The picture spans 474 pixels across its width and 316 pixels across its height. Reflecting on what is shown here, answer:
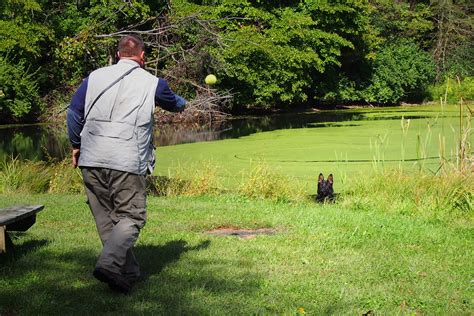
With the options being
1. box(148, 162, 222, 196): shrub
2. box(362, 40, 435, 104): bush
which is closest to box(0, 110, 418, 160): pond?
box(148, 162, 222, 196): shrub

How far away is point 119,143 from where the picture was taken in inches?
150

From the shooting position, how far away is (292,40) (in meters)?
Answer: 29.8

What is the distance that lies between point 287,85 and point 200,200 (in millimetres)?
21662

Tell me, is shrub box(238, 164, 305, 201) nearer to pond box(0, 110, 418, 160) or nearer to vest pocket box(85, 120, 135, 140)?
vest pocket box(85, 120, 135, 140)

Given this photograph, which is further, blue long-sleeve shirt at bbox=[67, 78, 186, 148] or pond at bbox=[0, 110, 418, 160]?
pond at bbox=[0, 110, 418, 160]

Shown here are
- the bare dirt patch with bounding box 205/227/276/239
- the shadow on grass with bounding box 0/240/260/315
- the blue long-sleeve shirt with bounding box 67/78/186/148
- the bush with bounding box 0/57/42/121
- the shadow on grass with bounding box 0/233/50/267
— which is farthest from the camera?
the bush with bounding box 0/57/42/121

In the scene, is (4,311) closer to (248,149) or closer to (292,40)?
(248,149)

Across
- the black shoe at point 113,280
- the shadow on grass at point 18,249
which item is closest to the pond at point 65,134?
the shadow on grass at point 18,249

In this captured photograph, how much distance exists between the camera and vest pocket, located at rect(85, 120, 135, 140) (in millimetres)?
3809

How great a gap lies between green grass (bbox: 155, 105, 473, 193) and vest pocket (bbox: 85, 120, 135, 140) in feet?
18.5

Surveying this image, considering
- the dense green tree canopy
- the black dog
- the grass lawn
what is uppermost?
the dense green tree canopy

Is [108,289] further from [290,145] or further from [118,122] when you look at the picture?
[290,145]

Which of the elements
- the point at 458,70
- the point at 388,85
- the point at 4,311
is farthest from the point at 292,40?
the point at 4,311

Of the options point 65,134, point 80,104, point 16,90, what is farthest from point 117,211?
point 16,90
